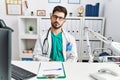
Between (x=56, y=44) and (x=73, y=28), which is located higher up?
(x=73, y=28)

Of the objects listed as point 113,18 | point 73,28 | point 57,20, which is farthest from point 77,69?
point 73,28

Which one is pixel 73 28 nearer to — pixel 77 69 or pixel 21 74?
pixel 77 69

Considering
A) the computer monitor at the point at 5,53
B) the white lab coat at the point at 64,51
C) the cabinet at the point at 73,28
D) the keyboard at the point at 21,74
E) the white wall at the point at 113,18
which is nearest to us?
the computer monitor at the point at 5,53

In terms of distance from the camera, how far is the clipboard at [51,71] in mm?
1178

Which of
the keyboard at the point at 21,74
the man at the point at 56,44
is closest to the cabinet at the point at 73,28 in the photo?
the man at the point at 56,44

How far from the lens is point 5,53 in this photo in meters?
0.63

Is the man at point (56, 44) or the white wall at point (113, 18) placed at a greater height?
the white wall at point (113, 18)

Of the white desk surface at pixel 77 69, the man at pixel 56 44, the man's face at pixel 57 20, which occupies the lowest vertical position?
the white desk surface at pixel 77 69

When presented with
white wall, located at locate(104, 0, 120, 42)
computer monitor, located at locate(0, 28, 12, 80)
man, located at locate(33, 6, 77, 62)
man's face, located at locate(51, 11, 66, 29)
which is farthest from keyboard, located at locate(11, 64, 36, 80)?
white wall, located at locate(104, 0, 120, 42)

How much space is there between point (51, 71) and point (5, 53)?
69 cm

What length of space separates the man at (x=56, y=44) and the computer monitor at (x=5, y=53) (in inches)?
47.2

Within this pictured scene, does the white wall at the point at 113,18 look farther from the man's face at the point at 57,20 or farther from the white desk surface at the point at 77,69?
the white desk surface at the point at 77,69

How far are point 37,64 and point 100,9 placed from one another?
7.91 feet

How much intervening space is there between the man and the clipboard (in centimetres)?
41
